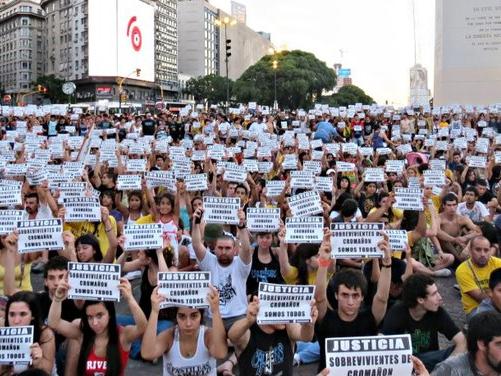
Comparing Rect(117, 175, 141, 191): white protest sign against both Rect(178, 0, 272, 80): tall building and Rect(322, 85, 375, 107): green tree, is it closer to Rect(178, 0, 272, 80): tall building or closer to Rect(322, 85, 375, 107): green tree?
Rect(322, 85, 375, 107): green tree

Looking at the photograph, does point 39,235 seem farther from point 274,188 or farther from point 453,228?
point 453,228

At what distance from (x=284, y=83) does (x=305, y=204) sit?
6923cm

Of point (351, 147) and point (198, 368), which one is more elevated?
point (351, 147)

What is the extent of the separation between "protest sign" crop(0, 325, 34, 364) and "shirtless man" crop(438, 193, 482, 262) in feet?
22.3

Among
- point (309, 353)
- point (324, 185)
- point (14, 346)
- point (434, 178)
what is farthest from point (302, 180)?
point (14, 346)

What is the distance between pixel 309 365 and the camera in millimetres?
6453

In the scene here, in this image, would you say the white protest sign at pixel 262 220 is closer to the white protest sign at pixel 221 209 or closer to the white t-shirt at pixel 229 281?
the white protest sign at pixel 221 209

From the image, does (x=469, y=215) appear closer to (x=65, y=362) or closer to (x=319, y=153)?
(x=319, y=153)

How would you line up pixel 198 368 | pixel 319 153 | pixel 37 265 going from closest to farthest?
pixel 198 368 < pixel 37 265 < pixel 319 153

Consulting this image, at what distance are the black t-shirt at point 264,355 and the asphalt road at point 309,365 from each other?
5.90 ft

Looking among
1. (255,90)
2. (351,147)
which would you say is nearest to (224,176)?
(351,147)

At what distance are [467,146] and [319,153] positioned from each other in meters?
4.39

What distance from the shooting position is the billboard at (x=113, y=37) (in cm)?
10294

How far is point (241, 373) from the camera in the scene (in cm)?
455
